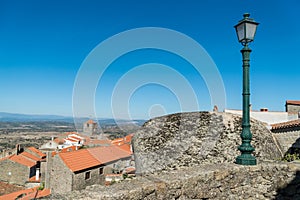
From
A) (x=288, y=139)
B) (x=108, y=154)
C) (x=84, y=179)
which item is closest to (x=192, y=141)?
(x=288, y=139)

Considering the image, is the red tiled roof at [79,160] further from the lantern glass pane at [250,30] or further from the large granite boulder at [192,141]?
the lantern glass pane at [250,30]

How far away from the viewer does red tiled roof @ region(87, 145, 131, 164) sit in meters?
26.7

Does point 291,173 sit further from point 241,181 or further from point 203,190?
point 203,190

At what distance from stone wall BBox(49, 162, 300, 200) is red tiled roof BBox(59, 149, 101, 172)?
19.2 meters

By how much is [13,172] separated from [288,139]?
3851cm

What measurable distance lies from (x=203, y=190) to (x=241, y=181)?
0.78m

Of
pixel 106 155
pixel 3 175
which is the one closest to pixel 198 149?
pixel 106 155

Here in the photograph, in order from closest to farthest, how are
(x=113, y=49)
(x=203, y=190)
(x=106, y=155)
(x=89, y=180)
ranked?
(x=203, y=190), (x=113, y=49), (x=89, y=180), (x=106, y=155)

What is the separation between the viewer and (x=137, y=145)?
21.3ft

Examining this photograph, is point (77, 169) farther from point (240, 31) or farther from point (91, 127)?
point (91, 127)

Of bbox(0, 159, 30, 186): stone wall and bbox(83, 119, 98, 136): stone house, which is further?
bbox(83, 119, 98, 136): stone house

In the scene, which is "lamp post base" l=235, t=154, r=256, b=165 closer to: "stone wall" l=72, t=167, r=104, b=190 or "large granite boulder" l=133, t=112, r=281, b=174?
"large granite boulder" l=133, t=112, r=281, b=174

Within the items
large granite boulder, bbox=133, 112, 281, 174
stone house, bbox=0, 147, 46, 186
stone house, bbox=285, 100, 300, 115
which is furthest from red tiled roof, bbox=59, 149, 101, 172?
stone house, bbox=285, 100, 300, 115

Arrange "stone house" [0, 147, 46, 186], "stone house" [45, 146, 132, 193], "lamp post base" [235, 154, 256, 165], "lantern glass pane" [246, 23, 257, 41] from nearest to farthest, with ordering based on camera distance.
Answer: "lamp post base" [235, 154, 256, 165] → "lantern glass pane" [246, 23, 257, 41] → "stone house" [45, 146, 132, 193] → "stone house" [0, 147, 46, 186]
